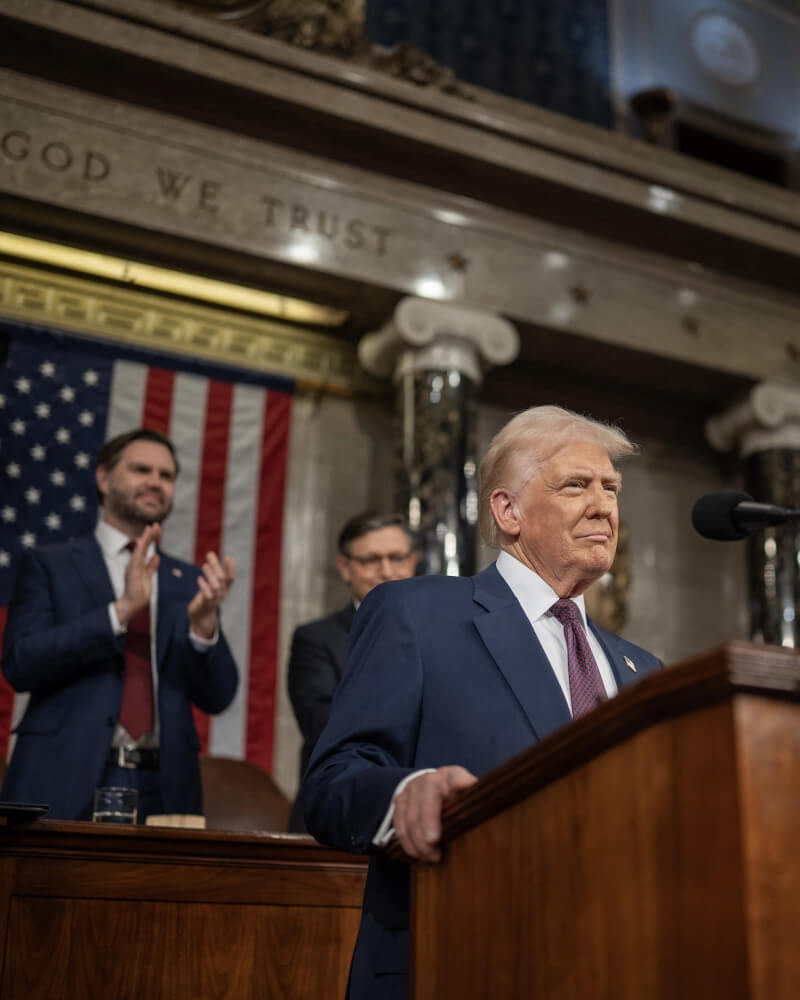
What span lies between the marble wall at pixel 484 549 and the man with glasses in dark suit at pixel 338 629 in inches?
75.4

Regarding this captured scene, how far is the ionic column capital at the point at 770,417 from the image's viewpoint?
7129 mm

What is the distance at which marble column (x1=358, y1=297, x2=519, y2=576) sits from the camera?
5.90 meters

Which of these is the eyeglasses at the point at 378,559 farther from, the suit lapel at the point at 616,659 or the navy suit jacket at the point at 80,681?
the suit lapel at the point at 616,659

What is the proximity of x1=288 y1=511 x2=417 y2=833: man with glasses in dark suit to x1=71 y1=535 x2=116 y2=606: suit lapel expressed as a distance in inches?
27.0

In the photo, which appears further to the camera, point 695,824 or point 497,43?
point 497,43

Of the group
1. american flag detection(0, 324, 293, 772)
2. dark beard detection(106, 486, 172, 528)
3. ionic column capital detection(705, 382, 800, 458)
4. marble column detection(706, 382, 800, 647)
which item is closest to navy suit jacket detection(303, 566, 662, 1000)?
dark beard detection(106, 486, 172, 528)

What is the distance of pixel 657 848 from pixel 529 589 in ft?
3.23

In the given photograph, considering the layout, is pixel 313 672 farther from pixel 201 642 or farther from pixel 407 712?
pixel 407 712

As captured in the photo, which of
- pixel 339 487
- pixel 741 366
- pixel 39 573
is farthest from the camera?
pixel 741 366

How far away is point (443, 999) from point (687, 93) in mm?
7677

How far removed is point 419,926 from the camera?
1.48 m

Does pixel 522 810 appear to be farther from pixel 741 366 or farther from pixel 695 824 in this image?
pixel 741 366

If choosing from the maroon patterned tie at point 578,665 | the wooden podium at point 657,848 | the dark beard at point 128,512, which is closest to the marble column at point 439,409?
the dark beard at point 128,512

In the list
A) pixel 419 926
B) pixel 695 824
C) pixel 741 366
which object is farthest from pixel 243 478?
pixel 695 824
